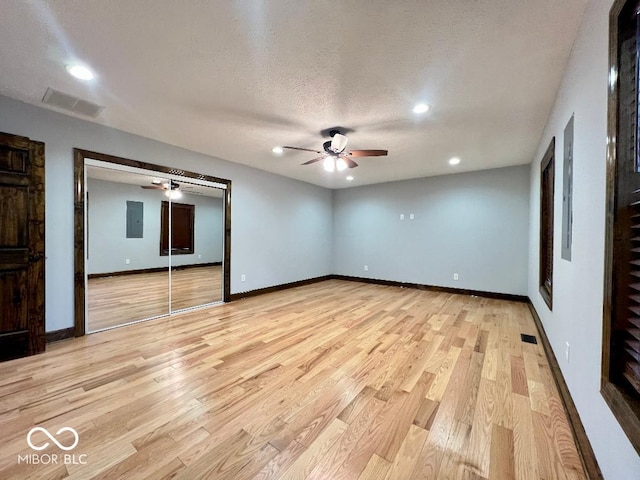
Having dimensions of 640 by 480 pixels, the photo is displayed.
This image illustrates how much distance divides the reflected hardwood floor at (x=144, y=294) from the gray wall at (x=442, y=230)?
344 cm

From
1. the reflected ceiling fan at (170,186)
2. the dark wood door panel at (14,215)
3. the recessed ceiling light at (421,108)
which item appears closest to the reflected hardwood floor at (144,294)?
the dark wood door panel at (14,215)

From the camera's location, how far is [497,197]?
4891 millimetres

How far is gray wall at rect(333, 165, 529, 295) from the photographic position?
15.6ft

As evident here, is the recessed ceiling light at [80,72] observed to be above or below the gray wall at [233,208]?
above

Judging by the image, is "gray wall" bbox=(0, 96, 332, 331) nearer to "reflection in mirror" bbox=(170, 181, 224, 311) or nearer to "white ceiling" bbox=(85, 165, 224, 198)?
"white ceiling" bbox=(85, 165, 224, 198)

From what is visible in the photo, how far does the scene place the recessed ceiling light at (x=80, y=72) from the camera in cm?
206

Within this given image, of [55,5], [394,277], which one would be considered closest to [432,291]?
[394,277]

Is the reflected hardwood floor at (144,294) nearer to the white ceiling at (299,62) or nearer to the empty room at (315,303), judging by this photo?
the empty room at (315,303)

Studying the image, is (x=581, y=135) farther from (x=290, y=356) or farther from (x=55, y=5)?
(x=55, y=5)

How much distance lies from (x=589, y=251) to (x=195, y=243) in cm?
587

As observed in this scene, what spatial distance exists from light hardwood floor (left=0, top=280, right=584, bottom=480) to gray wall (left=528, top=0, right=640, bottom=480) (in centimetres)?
31

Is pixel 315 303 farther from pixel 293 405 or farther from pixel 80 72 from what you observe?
pixel 80 72

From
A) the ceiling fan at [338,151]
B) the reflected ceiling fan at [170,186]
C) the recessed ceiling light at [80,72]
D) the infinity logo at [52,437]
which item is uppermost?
the recessed ceiling light at [80,72]

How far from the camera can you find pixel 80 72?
212cm
